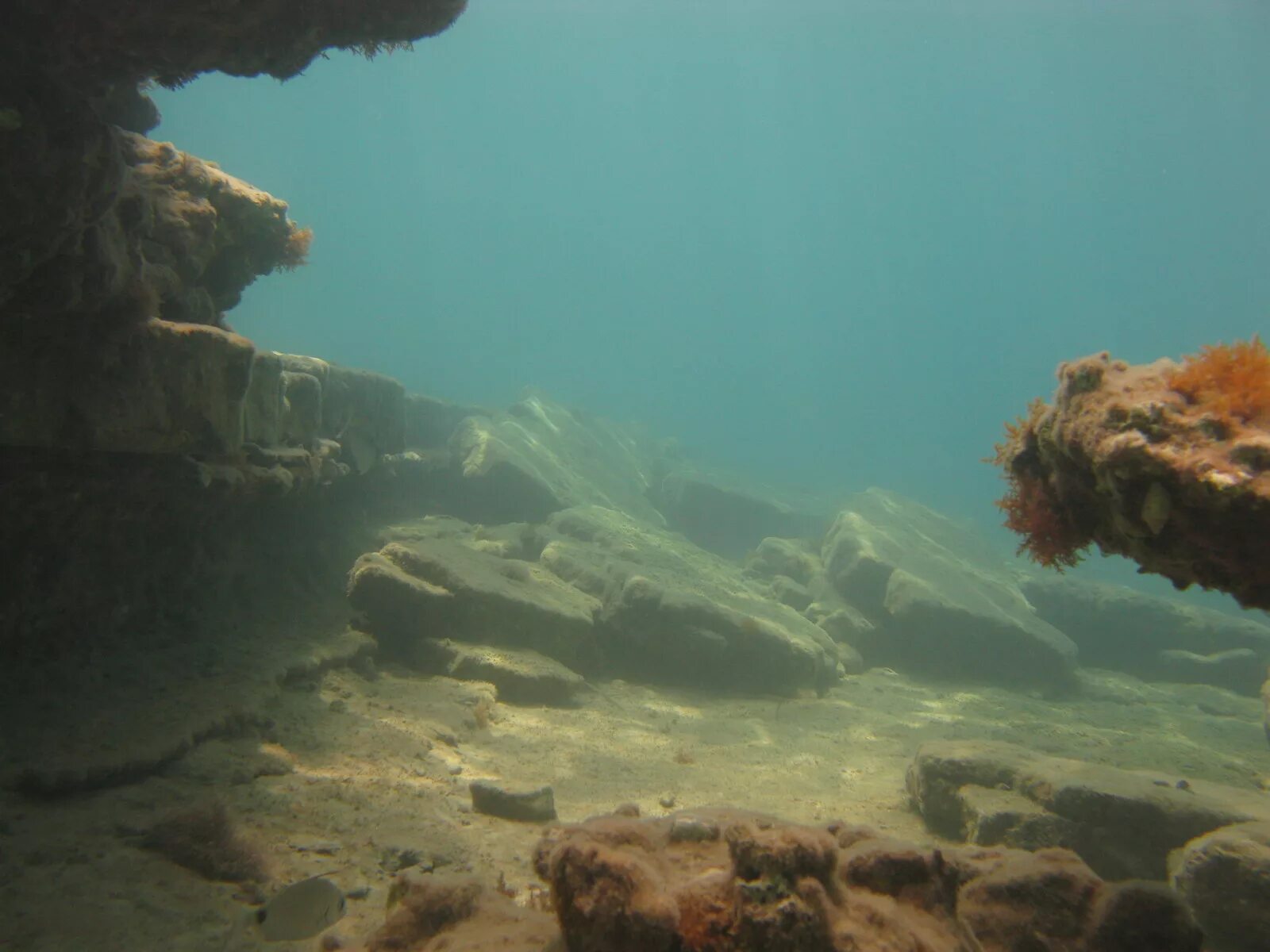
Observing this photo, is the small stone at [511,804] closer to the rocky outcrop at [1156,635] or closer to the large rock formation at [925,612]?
the large rock formation at [925,612]

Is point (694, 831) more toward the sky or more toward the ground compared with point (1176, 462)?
more toward the ground

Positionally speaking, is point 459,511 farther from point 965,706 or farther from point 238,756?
point 965,706

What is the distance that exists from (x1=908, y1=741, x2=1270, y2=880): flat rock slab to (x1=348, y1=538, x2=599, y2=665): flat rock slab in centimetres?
471

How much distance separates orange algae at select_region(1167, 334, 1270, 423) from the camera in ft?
8.12

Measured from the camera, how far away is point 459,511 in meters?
13.6

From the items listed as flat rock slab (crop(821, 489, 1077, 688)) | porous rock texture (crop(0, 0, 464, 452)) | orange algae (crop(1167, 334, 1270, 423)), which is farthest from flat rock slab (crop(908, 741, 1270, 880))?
porous rock texture (crop(0, 0, 464, 452))

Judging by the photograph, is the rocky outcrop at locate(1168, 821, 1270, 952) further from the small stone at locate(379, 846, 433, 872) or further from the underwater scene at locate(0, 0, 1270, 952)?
the small stone at locate(379, 846, 433, 872)

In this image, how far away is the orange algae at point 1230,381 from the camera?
247 centimetres

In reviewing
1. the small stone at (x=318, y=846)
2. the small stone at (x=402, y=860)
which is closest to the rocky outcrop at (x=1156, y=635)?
the small stone at (x=402, y=860)

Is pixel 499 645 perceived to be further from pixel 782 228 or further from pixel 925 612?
pixel 782 228

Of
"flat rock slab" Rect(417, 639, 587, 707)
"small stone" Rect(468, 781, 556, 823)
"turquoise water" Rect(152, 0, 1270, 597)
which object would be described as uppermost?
"turquoise water" Rect(152, 0, 1270, 597)

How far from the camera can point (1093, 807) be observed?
187 inches

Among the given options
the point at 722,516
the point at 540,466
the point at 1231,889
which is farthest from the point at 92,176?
the point at 722,516

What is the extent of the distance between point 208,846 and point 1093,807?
6.12 m
